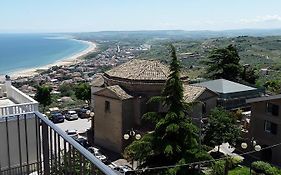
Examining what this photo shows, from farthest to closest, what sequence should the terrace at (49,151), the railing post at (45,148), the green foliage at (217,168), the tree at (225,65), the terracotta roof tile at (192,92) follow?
the tree at (225,65) → the terracotta roof tile at (192,92) → the green foliage at (217,168) → the railing post at (45,148) → the terrace at (49,151)

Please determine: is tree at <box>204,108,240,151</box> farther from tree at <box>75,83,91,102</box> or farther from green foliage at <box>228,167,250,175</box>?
tree at <box>75,83,91,102</box>

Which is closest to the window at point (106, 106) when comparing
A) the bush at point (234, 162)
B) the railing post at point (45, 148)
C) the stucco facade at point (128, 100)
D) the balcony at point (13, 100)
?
the stucco facade at point (128, 100)

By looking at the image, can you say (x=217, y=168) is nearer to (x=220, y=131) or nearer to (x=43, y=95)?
(x=220, y=131)

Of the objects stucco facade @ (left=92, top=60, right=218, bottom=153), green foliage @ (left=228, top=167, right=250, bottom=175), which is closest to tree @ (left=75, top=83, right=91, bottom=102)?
stucco facade @ (left=92, top=60, right=218, bottom=153)

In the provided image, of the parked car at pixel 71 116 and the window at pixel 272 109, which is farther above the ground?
the window at pixel 272 109

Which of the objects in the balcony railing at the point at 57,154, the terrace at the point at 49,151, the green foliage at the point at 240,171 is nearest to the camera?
the balcony railing at the point at 57,154

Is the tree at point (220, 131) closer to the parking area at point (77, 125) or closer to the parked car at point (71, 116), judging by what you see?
the parking area at point (77, 125)
